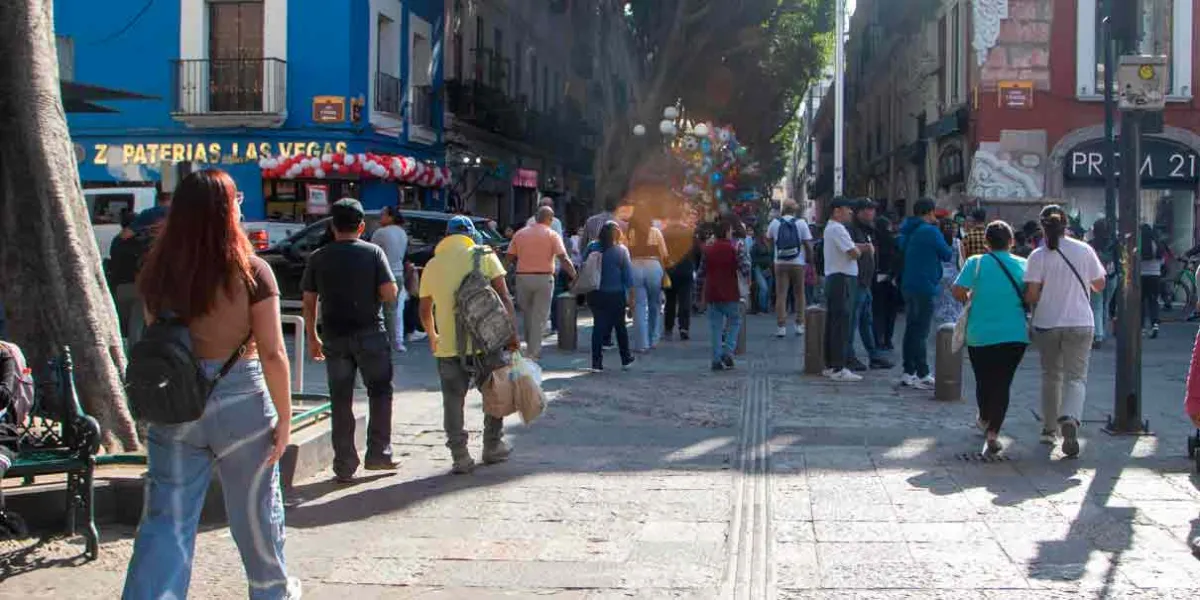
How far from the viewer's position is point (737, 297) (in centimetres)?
1326

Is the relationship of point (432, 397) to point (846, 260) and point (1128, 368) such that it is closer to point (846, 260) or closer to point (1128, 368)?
point (846, 260)

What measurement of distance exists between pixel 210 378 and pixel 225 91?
22258mm

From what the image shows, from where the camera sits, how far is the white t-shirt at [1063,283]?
8305mm

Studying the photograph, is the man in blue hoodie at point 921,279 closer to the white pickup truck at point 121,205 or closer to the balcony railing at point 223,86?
the white pickup truck at point 121,205

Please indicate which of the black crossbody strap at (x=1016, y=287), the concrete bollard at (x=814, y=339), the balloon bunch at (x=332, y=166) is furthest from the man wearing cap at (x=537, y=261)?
the balloon bunch at (x=332, y=166)

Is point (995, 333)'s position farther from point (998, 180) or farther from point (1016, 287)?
point (998, 180)

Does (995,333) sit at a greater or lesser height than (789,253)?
lesser

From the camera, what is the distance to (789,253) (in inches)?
645

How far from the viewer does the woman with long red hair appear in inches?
165

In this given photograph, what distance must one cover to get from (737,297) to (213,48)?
51.4 feet

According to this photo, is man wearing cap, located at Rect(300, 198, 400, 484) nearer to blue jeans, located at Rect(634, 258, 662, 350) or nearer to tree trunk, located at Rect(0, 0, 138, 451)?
tree trunk, located at Rect(0, 0, 138, 451)

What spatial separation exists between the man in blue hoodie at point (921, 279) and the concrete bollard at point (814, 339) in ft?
3.49

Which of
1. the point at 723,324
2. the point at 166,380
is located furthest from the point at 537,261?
the point at 166,380

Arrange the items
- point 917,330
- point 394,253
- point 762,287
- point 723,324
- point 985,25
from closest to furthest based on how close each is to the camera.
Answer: point 917,330, point 723,324, point 394,253, point 762,287, point 985,25
